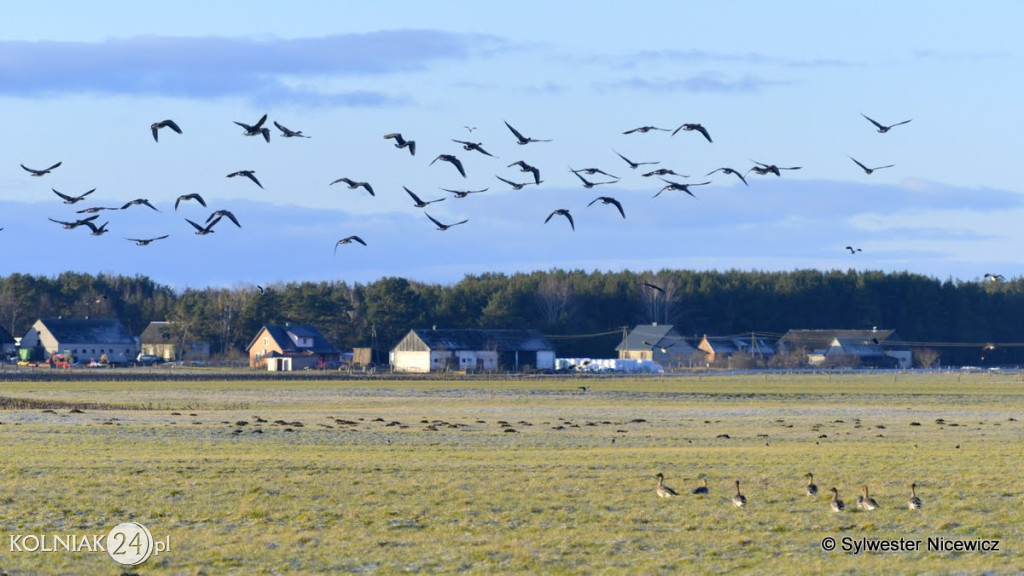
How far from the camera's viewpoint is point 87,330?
158 meters

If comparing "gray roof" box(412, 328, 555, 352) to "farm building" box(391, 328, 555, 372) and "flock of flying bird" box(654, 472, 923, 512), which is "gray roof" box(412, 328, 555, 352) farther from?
"flock of flying bird" box(654, 472, 923, 512)

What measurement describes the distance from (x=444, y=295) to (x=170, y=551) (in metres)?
157

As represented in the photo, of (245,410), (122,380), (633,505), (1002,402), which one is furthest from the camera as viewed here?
(122,380)

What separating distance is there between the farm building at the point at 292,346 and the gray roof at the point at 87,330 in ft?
53.4

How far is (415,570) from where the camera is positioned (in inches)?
705

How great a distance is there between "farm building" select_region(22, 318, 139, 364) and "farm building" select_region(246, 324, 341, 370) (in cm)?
1548

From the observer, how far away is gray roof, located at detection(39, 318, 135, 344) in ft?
510

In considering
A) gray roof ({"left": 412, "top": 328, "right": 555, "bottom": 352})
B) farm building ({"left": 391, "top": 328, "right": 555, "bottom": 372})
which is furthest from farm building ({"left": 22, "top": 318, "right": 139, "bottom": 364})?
gray roof ({"left": 412, "top": 328, "right": 555, "bottom": 352})

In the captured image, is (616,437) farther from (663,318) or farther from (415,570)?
(663,318)

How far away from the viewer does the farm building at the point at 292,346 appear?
144250 millimetres

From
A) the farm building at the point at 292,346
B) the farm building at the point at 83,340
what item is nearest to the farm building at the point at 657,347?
the farm building at the point at 292,346

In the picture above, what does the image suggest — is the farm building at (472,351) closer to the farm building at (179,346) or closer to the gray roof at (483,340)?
the gray roof at (483,340)

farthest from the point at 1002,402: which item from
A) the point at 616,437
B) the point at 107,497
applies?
the point at 107,497

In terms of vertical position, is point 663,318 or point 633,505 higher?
point 663,318
